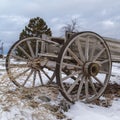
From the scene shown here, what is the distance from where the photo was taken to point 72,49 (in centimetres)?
654

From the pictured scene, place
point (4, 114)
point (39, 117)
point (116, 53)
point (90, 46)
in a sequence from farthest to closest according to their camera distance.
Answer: point (116, 53) < point (90, 46) < point (4, 114) < point (39, 117)

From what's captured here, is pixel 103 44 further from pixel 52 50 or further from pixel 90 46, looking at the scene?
pixel 52 50

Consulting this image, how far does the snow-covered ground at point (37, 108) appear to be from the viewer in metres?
4.67

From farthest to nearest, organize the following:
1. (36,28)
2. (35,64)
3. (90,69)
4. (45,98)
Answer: (36,28), (35,64), (45,98), (90,69)

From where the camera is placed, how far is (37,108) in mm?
5406

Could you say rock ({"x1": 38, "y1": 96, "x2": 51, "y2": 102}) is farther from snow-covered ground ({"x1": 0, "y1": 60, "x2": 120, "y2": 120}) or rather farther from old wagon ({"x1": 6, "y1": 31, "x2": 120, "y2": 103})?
old wagon ({"x1": 6, "y1": 31, "x2": 120, "y2": 103})

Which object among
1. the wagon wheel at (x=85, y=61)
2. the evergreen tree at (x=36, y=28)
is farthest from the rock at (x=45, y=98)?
the evergreen tree at (x=36, y=28)

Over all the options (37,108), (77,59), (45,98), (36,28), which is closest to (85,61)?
Answer: (77,59)

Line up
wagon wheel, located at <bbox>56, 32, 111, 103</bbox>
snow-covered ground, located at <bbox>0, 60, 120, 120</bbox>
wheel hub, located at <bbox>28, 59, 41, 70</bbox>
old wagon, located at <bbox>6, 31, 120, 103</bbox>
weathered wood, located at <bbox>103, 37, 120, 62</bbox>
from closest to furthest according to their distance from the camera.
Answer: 1. snow-covered ground, located at <bbox>0, 60, 120, 120</bbox>
2. old wagon, located at <bbox>6, 31, 120, 103</bbox>
3. wagon wheel, located at <bbox>56, 32, 111, 103</bbox>
4. wheel hub, located at <bbox>28, 59, 41, 70</bbox>
5. weathered wood, located at <bbox>103, 37, 120, 62</bbox>

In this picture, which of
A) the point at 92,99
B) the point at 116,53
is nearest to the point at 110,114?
the point at 92,99

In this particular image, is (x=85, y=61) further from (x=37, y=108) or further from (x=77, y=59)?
(x=37, y=108)

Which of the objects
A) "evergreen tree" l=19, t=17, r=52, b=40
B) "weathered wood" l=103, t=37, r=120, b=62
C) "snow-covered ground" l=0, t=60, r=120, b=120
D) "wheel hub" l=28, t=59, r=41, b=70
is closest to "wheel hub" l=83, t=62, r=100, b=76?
"snow-covered ground" l=0, t=60, r=120, b=120

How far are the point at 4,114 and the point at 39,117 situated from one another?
2.53 feet

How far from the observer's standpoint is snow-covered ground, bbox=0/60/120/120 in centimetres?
467
